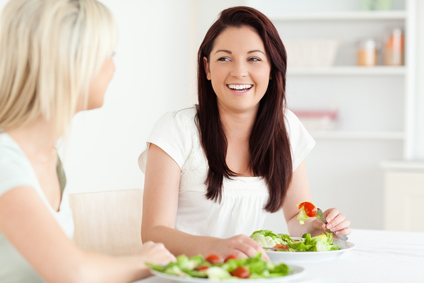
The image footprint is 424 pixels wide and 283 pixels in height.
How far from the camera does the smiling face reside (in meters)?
1.51

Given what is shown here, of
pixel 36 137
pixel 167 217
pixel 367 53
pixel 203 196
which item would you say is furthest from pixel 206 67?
pixel 367 53

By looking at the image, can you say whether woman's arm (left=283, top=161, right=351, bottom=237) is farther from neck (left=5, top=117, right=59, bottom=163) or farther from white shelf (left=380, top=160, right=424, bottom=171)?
white shelf (left=380, top=160, right=424, bottom=171)

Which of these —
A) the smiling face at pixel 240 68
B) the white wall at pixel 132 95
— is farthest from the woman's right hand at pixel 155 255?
the white wall at pixel 132 95

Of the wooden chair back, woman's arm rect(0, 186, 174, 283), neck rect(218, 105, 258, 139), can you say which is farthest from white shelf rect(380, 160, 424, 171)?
woman's arm rect(0, 186, 174, 283)

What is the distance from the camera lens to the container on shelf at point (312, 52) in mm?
3238

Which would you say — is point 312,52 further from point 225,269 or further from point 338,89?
point 225,269

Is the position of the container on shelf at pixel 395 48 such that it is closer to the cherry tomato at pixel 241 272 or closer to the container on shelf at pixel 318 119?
the container on shelf at pixel 318 119

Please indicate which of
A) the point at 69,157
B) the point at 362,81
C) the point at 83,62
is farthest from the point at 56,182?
the point at 362,81

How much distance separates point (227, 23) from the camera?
1.54 m

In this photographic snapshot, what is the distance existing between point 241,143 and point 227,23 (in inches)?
15.5

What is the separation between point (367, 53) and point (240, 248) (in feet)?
8.58

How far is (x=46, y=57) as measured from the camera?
32.6 inches

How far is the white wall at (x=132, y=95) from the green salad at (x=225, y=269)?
1.73m

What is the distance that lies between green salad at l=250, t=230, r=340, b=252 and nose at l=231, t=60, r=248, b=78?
0.56 m
